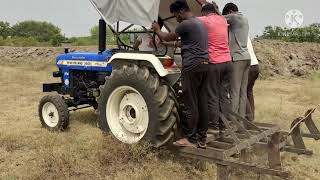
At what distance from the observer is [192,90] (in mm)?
5832

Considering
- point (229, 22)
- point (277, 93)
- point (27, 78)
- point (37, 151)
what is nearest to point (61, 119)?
point (37, 151)

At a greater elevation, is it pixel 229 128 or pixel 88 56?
pixel 88 56

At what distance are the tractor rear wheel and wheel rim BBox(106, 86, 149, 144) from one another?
1.57m

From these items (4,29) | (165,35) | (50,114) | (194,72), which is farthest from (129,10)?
(4,29)

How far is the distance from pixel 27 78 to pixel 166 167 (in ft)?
45.3

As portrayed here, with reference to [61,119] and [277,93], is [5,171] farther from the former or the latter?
[277,93]

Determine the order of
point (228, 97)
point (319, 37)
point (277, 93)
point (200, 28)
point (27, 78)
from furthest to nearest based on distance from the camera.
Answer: point (319, 37) < point (27, 78) < point (277, 93) < point (228, 97) < point (200, 28)

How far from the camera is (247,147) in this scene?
5.80 metres

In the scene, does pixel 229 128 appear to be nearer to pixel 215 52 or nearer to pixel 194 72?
pixel 194 72

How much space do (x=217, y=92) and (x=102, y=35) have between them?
279 centimetres

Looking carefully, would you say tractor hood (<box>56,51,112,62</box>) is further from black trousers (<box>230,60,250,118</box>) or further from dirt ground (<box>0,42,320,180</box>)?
black trousers (<box>230,60,250,118</box>)

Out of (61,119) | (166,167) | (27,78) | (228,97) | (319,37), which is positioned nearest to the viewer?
(166,167)

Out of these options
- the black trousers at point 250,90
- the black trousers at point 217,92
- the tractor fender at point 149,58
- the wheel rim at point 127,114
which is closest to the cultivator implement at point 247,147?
the black trousers at point 217,92

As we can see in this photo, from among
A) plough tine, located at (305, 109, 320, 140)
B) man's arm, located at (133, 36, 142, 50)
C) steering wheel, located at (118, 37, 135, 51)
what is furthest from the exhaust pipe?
plough tine, located at (305, 109, 320, 140)
